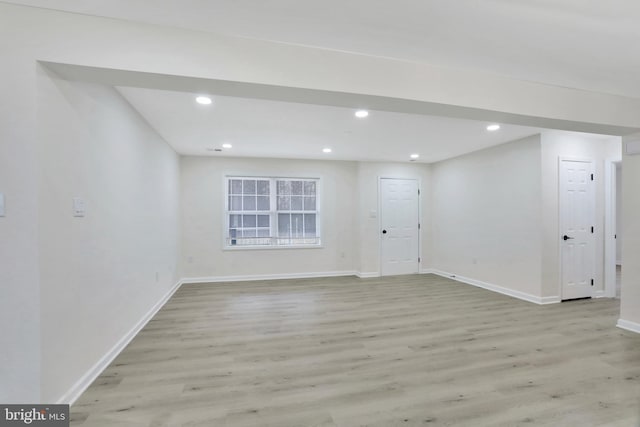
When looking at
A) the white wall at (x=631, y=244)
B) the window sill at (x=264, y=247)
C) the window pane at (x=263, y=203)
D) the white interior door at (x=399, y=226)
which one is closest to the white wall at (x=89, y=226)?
the window sill at (x=264, y=247)

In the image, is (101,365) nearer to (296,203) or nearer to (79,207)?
(79,207)

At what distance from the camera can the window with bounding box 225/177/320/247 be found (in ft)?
18.6

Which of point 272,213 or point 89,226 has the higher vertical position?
point 272,213

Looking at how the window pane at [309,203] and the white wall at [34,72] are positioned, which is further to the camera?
the window pane at [309,203]

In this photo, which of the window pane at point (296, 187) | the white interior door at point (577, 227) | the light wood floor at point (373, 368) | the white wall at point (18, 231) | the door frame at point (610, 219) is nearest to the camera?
the white wall at point (18, 231)

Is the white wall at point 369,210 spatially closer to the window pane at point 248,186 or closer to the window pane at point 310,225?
the window pane at point 310,225

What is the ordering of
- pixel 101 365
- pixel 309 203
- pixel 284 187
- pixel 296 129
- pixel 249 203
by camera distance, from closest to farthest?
pixel 101 365, pixel 296 129, pixel 249 203, pixel 284 187, pixel 309 203

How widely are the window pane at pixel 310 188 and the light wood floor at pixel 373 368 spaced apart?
8.75 feet

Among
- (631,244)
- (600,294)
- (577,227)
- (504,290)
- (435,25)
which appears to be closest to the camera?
(435,25)

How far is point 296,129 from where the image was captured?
3.71 metres

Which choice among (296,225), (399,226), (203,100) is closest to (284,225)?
(296,225)

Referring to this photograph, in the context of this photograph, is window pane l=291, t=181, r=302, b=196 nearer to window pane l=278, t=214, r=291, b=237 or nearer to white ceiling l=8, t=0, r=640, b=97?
window pane l=278, t=214, r=291, b=237

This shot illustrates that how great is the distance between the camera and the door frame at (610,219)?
429cm

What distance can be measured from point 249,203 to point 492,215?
4528 millimetres
